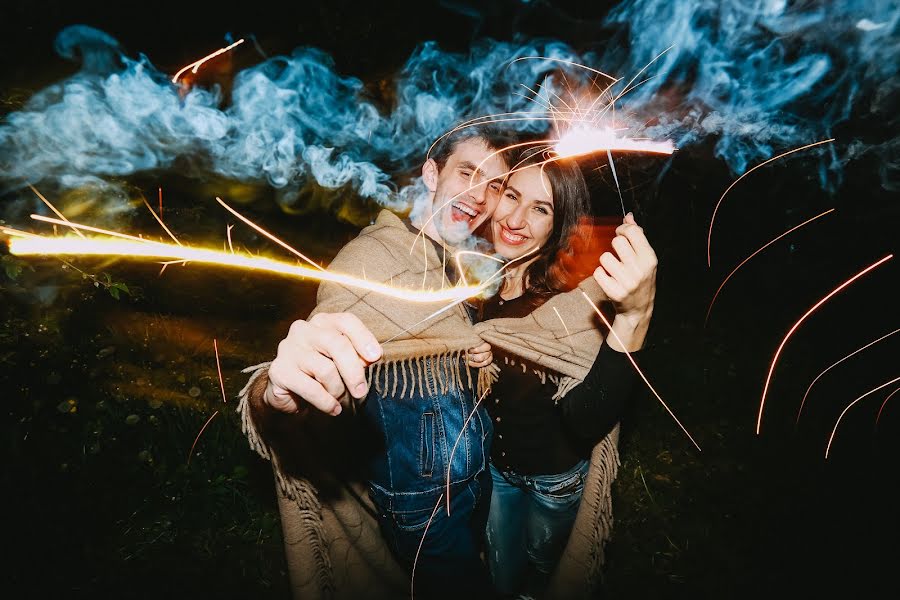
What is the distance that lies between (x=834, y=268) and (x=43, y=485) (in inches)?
399

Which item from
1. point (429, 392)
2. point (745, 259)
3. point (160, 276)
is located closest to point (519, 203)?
point (429, 392)

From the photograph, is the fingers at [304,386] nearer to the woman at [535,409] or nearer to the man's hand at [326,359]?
the man's hand at [326,359]

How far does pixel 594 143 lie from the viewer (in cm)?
260

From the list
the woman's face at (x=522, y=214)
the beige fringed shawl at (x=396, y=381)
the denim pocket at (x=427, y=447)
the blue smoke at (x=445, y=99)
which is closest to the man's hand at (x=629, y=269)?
the beige fringed shawl at (x=396, y=381)

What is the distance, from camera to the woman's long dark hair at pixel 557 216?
2.58 metres

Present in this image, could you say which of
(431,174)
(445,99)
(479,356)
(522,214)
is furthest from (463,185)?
(445,99)

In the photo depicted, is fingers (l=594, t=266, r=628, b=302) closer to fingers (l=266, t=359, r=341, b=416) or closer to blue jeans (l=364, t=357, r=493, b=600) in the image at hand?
blue jeans (l=364, t=357, r=493, b=600)

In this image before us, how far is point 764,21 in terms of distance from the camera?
2568 millimetres

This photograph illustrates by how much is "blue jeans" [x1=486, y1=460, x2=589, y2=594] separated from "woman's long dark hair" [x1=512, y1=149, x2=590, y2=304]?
113 centimetres

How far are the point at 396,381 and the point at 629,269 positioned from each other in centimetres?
118

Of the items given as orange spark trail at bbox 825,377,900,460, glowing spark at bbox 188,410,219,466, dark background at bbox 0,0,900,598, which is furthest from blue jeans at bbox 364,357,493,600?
orange spark trail at bbox 825,377,900,460

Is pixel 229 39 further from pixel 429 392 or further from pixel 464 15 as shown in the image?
pixel 429 392

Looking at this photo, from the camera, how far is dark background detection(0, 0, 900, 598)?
3.04 meters

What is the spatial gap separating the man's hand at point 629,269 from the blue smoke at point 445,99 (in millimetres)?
1602
